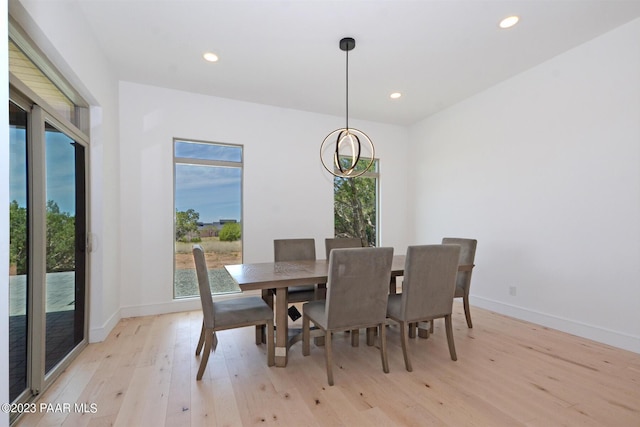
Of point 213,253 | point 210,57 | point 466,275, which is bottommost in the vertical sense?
point 466,275

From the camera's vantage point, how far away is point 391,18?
2557 mm

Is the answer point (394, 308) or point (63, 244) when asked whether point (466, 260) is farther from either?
point (63, 244)

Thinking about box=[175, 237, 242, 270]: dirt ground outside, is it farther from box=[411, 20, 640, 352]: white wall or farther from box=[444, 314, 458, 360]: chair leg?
box=[411, 20, 640, 352]: white wall

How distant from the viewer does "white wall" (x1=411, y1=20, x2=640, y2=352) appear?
8.95 ft

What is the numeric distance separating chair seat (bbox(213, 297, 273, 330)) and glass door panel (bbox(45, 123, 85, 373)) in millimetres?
1208

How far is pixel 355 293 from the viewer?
222 centimetres

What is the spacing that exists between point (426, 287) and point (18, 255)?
9.11ft

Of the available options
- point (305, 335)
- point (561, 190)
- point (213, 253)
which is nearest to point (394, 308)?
point (305, 335)

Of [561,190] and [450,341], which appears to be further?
[561,190]

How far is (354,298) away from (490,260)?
2628 millimetres

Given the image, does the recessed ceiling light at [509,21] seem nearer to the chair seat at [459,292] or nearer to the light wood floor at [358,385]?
the chair seat at [459,292]

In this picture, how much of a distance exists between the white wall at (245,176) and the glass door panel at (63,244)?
93cm

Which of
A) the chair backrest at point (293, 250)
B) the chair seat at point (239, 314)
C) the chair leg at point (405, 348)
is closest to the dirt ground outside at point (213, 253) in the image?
the chair backrest at point (293, 250)

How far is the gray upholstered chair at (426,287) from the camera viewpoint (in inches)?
92.7
